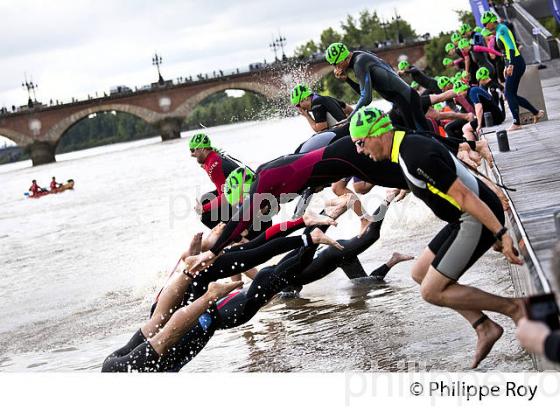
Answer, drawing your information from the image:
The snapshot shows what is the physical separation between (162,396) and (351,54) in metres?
5.04

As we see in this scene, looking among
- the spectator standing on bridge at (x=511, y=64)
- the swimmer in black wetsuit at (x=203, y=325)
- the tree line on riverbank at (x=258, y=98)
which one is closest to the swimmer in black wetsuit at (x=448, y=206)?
the swimmer in black wetsuit at (x=203, y=325)

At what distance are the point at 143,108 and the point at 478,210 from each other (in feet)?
285

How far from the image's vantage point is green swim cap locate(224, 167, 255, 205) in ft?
27.5

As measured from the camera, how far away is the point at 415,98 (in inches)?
395

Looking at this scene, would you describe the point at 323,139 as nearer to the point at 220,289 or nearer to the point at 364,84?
the point at 364,84

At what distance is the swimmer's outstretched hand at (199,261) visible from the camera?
757 centimetres

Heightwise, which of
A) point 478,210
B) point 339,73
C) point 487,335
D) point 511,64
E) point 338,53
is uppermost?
point 338,53

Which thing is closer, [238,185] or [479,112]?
[238,185]

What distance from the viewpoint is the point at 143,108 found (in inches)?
3583

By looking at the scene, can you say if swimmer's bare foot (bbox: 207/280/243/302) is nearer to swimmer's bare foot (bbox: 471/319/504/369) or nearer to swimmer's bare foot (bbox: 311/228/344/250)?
swimmer's bare foot (bbox: 311/228/344/250)

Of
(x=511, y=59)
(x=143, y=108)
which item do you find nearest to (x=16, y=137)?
(x=143, y=108)

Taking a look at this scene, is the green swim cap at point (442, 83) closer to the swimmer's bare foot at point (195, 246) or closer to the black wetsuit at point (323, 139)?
the black wetsuit at point (323, 139)

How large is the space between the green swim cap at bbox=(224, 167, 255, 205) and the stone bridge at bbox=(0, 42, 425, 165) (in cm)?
7926

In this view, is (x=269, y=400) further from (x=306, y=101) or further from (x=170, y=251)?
(x=170, y=251)
